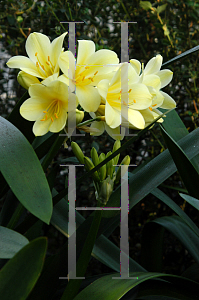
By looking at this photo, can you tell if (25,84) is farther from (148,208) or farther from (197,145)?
(148,208)

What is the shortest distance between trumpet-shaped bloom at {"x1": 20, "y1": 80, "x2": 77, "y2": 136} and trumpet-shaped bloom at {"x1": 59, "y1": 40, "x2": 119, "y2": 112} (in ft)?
0.08

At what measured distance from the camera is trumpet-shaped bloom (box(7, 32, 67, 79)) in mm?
481

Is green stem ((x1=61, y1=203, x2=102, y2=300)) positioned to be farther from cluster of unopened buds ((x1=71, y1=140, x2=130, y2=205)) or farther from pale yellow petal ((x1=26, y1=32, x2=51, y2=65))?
pale yellow petal ((x1=26, y1=32, x2=51, y2=65))

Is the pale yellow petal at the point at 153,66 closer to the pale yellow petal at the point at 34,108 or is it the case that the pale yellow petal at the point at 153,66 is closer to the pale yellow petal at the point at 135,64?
the pale yellow petal at the point at 135,64

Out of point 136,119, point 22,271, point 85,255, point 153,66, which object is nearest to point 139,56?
point 153,66

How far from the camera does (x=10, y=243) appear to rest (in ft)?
1.24

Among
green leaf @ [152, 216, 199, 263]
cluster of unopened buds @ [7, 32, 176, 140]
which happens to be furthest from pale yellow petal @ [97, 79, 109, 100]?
green leaf @ [152, 216, 199, 263]

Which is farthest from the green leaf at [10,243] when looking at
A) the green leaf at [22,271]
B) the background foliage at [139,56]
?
the background foliage at [139,56]

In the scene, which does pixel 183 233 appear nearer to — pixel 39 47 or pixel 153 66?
pixel 153 66

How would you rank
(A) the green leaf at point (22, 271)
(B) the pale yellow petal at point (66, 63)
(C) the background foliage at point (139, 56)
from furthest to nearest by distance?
(C) the background foliage at point (139, 56) → (B) the pale yellow petal at point (66, 63) → (A) the green leaf at point (22, 271)

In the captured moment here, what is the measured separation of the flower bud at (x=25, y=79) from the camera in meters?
0.46

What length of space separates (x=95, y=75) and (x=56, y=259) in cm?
41

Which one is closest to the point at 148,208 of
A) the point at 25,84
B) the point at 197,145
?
the point at 197,145

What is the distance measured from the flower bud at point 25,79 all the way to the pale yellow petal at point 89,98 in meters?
0.08
